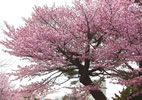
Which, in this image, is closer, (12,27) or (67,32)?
(67,32)

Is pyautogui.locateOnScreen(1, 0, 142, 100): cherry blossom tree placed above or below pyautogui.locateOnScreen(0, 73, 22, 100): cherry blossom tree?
above

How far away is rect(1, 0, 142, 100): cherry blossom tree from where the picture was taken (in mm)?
4773

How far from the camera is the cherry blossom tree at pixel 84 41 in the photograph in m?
4.77

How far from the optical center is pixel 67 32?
579 centimetres

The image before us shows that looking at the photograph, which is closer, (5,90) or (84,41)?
(84,41)

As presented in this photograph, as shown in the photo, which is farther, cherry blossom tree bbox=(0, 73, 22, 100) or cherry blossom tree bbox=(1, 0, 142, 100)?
cherry blossom tree bbox=(0, 73, 22, 100)

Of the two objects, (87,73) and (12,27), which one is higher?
(12,27)

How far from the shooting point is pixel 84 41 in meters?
5.73

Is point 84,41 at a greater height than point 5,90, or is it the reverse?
point 84,41

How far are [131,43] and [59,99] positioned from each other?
662 inches

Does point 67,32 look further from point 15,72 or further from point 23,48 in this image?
point 15,72

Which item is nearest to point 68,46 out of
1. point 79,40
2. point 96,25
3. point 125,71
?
point 79,40

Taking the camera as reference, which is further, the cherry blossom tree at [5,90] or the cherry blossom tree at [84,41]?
the cherry blossom tree at [5,90]

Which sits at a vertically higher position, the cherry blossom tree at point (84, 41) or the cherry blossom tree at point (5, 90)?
the cherry blossom tree at point (84, 41)
